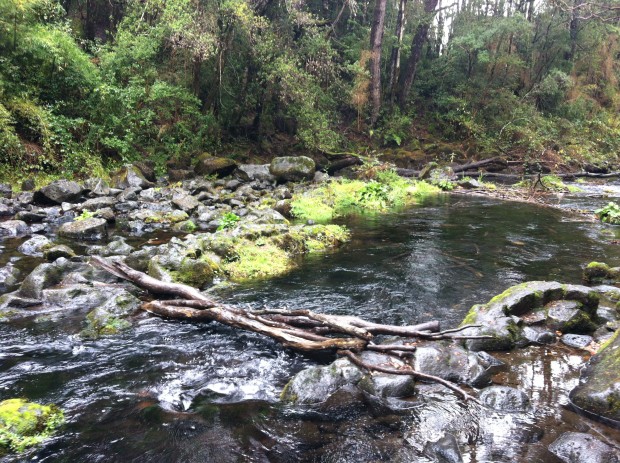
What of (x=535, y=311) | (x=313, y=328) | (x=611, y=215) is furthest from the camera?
(x=611, y=215)

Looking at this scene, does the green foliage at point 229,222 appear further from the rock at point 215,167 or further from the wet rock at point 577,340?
the rock at point 215,167

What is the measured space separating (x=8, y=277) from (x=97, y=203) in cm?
593

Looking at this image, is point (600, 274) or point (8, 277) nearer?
point (8, 277)

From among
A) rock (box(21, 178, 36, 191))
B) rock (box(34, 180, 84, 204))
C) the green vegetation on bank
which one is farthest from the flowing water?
rock (box(21, 178, 36, 191))

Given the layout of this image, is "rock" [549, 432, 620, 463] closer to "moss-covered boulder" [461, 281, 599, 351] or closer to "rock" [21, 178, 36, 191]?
"moss-covered boulder" [461, 281, 599, 351]

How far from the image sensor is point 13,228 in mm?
9758

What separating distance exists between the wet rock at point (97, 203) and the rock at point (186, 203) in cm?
178

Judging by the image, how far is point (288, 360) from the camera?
4461 millimetres

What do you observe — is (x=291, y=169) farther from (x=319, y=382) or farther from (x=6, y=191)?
(x=319, y=382)

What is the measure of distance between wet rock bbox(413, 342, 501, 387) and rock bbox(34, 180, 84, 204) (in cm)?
1160

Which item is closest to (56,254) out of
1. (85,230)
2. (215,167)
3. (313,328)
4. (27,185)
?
(85,230)

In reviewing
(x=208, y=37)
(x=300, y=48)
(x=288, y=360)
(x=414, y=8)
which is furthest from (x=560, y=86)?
(x=288, y=360)

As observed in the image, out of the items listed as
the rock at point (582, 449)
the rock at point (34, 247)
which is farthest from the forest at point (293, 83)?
the rock at point (582, 449)

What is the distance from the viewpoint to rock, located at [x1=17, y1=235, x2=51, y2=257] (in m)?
8.11
